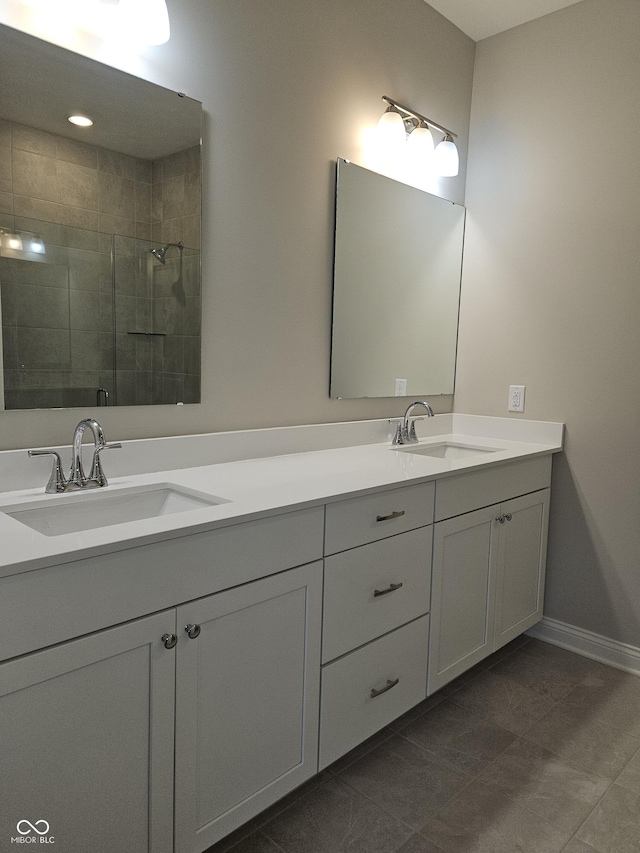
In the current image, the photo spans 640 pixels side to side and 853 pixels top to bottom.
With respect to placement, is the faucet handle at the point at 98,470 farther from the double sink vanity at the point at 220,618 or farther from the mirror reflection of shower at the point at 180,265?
the mirror reflection of shower at the point at 180,265

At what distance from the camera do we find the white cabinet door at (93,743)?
1.00 meters

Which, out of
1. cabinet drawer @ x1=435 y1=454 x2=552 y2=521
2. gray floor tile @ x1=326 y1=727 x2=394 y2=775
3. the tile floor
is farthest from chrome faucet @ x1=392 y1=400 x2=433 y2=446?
gray floor tile @ x1=326 y1=727 x2=394 y2=775

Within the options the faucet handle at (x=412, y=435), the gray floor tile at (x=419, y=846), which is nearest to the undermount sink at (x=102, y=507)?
the gray floor tile at (x=419, y=846)

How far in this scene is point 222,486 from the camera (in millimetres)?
1570

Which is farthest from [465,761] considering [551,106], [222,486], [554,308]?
[551,106]

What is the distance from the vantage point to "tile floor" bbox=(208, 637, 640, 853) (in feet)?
4.92

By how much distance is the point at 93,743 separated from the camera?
1.09 meters

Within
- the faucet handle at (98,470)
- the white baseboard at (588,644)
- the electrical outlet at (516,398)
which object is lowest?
the white baseboard at (588,644)

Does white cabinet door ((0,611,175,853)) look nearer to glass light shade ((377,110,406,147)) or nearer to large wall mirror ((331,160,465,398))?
large wall mirror ((331,160,465,398))

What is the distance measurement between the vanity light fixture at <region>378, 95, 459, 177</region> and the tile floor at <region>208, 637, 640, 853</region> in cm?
199

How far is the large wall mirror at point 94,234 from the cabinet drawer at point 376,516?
596mm

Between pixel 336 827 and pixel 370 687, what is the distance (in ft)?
1.10

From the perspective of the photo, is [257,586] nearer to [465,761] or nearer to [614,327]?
[465,761]

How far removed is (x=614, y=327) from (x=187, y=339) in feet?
5.23
